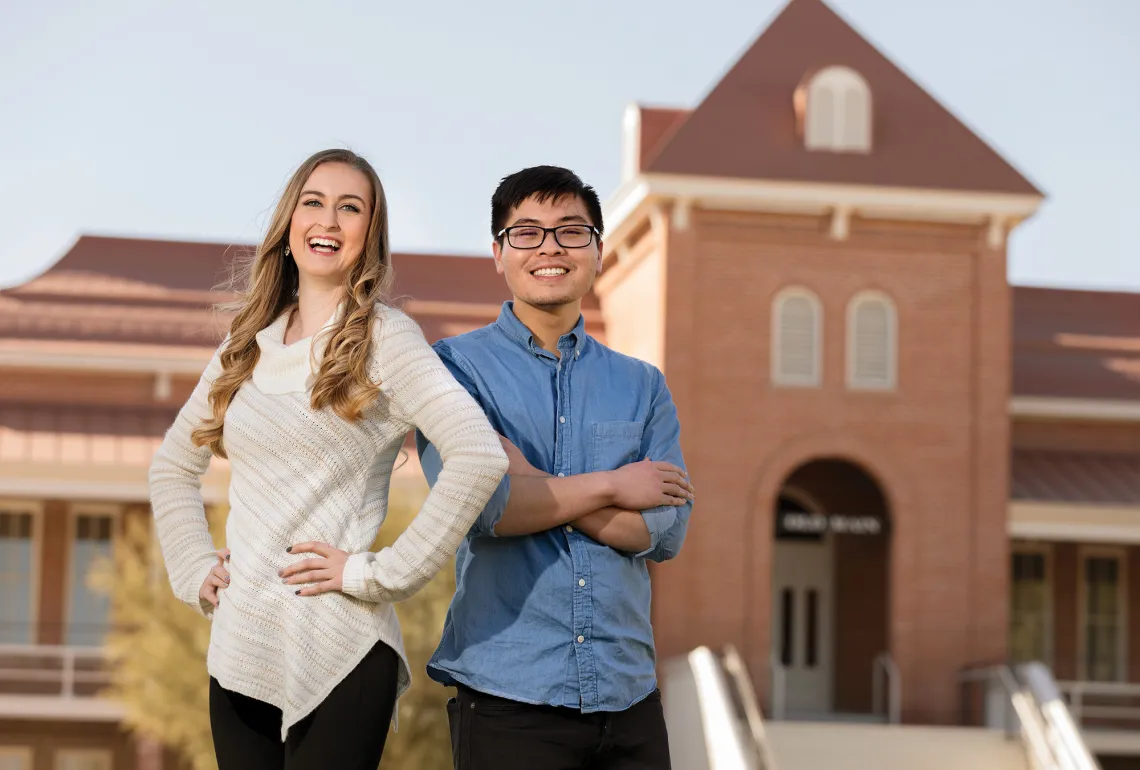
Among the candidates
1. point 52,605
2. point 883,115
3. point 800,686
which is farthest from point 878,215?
point 52,605

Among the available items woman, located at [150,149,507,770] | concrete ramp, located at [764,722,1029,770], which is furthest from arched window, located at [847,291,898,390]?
woman, located at [150,149,507,770]

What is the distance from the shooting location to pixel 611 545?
3777 mm

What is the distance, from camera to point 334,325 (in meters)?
3.65

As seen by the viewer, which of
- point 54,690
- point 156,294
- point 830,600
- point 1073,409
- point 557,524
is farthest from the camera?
point 156,294

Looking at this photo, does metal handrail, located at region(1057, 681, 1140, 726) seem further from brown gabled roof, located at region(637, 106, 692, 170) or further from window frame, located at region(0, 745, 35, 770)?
window frame, located at region(0, 745, 35, 770)

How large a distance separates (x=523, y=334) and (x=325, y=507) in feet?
2.20

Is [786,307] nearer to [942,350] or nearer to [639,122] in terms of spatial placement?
[942,350]

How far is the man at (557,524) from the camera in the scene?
3.63 metres

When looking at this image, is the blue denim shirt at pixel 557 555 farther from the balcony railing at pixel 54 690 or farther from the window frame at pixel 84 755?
the window frame at pixel 84 755

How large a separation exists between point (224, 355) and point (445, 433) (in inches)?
22.7

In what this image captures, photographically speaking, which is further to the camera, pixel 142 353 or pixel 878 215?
pixel 142 353

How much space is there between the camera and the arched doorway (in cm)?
2198

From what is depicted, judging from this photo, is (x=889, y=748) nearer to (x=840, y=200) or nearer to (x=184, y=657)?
(x=840, y=200)

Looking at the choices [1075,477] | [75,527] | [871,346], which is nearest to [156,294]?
[75,527]
